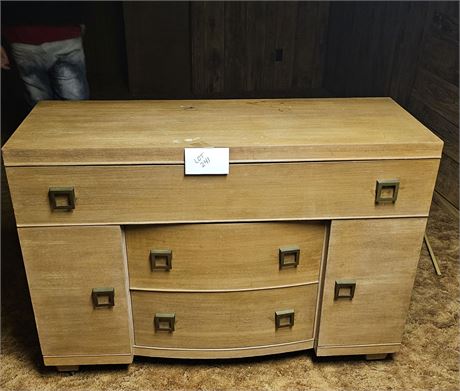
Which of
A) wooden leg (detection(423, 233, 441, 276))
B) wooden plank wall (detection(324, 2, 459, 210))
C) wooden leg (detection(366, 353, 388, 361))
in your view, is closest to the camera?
wooden leg (detection(366, 353, 388, 361))

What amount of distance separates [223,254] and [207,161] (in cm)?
27

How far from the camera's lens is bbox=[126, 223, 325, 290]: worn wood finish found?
1.27 meters

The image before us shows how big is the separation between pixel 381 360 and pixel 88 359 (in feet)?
2.90

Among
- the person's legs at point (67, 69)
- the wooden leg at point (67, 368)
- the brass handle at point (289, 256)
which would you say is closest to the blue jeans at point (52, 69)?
the person's legs at point (67, 69)

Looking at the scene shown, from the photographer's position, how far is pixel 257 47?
3.76 m

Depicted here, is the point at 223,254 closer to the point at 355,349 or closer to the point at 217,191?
the point at 217,191

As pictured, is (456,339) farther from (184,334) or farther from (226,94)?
(226,94)

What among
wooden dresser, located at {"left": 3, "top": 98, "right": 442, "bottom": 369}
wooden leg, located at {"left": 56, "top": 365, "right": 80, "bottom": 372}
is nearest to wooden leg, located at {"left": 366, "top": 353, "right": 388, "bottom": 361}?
wooden dresser, located at {"left": 3, "top": 98, "right": 442, "bottom": 369}

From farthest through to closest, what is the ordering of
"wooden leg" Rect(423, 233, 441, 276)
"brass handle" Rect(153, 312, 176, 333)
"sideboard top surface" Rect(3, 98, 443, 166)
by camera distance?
"wooden leg" Rect(423, 233, 441, 276)
"brass handle" Rect(153, 312, 176, 333)
"sideboard top surface" Rect(3, 98, 443, 166)

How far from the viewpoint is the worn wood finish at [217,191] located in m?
1.17

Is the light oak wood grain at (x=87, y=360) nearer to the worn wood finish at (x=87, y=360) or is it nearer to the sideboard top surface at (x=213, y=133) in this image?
the worn wood finish at (x=87, y=360)

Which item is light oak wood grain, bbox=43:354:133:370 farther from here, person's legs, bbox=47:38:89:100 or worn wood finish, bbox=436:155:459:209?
worn wood finish, bbox=436:155:459:209

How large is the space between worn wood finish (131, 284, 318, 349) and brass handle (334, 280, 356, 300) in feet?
0.20

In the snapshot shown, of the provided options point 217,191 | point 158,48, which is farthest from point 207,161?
point 158,48
